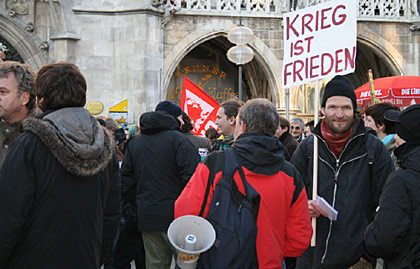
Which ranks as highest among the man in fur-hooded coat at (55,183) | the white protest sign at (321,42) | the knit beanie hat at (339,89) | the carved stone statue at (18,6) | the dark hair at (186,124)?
the carved stone statue at (18,6)

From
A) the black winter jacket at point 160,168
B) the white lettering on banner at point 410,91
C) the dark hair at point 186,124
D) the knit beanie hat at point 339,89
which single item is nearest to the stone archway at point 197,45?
the white lettering on banner at point 410,91

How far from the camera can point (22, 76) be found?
328cm

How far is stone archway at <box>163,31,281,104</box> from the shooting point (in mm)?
15891

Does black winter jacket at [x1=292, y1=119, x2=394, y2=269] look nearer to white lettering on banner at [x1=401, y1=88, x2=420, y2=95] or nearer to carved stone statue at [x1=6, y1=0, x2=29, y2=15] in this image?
white lettering on banner at [x1=401, y1=88, x2=420, y2=95]

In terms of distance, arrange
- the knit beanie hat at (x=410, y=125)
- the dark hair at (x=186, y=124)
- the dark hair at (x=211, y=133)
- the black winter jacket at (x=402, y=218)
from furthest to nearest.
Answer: the dark hair at (x=211, y=133), the dark hair at (x=186, y=124), the knit beanie hat at (x=410, y=125), the black winter jacket at (x=402, y=218)

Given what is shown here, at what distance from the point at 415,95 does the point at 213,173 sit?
10.5 metres

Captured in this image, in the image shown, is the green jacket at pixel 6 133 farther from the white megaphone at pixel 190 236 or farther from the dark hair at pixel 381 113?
the dark hair at pixel 381 113

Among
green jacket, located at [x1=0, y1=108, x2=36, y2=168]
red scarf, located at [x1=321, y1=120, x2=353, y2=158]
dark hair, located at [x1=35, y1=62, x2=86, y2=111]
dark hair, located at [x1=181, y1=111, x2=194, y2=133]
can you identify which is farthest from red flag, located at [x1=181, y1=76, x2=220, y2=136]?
dark hair, located at [x1=35, y1=62, x2=86, y2=111]

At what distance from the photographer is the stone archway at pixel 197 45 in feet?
52.1

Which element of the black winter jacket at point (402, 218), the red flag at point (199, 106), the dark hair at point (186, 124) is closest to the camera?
the black winter jacket at point (402, 218)

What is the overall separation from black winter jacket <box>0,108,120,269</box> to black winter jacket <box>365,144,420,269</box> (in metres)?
1.60

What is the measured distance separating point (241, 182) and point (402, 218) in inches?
35.9

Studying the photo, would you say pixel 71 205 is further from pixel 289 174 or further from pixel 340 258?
pixel 340 258

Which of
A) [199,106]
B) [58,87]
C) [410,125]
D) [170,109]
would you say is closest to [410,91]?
[199,106]
